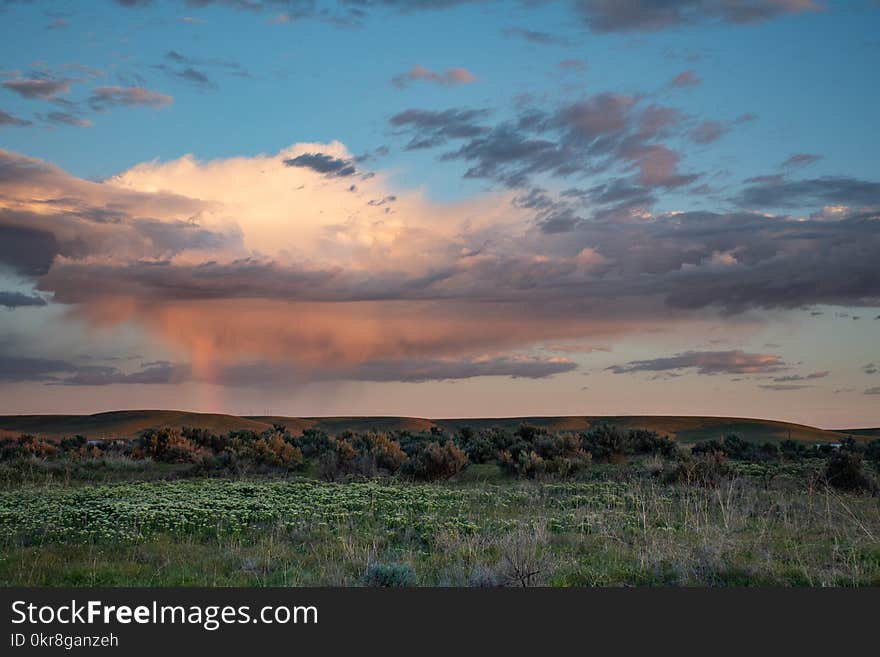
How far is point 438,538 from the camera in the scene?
48.5ft

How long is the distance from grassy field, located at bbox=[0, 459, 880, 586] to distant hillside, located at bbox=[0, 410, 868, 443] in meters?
67.4

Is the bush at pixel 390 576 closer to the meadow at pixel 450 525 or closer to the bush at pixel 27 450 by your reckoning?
the meadow at pixel 450 525

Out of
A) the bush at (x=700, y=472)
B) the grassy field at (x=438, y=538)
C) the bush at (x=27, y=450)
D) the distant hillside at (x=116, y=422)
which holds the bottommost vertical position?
the grassy field at (x=438, y=538)

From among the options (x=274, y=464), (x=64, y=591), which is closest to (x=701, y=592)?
(x=64, y=591)

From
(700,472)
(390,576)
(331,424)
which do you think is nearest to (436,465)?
(700,472)

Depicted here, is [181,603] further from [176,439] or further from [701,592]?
[176,439]

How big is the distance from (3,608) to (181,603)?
2.11m

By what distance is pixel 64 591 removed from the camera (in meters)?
10.3

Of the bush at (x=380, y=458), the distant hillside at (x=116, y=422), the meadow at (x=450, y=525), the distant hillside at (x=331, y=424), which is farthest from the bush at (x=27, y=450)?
the distant hillside at (x=116, y=422)

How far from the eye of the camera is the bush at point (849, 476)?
25186 mm

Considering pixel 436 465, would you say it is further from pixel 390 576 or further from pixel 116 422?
pixel 116 422

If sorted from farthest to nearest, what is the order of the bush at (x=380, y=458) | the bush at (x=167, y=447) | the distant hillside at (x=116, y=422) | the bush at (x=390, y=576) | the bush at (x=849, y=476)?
the distant hillside at (x=116, y=422)
the bush at (x=167, y=447)
the bush at (x=380, y=458)
the bush at (x=849, y=476)
the bush at (x=390, y=576)

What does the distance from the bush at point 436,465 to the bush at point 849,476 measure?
12801mm

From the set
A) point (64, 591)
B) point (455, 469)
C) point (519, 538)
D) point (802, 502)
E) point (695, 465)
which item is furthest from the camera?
point (455, 469)
